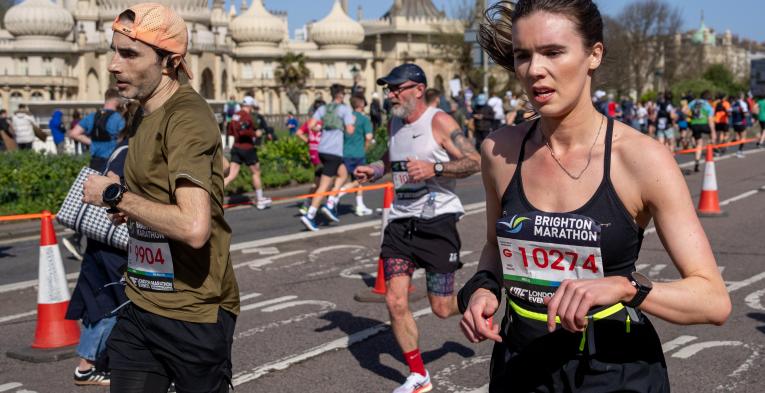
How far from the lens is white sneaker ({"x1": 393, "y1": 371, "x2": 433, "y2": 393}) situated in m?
5.99

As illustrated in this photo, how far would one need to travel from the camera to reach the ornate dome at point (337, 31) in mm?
95500

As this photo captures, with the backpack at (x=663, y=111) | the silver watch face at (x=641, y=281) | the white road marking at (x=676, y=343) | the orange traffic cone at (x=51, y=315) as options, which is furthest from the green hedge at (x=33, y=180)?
the backpack at (x=663, y=111)

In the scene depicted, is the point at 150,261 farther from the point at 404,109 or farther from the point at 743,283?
the point at 743,283

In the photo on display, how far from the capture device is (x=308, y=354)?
23.2 feet

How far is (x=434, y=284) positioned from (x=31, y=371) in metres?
2.84

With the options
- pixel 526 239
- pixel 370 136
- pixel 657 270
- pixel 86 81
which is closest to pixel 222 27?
pixel 86 81

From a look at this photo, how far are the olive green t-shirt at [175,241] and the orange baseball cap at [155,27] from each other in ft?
0.63

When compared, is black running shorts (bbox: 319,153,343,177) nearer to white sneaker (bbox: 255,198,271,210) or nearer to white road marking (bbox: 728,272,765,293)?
white sneaker (bbox: 255,198,271,210)

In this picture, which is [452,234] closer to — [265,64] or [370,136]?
[370,136]

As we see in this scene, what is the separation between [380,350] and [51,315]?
243 centimetres

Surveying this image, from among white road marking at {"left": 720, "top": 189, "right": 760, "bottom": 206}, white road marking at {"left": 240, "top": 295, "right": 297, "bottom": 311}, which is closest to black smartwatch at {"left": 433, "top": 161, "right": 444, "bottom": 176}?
white road marking at {"left": 240, "top": 295, "right": 297, "bottom": 311}

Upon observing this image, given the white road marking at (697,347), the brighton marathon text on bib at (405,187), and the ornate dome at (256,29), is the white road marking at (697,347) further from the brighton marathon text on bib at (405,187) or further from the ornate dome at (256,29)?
the ornate dome at (256,29)

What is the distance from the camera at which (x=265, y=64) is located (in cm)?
8981


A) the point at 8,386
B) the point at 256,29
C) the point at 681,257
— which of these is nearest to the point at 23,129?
the point at 8,386
